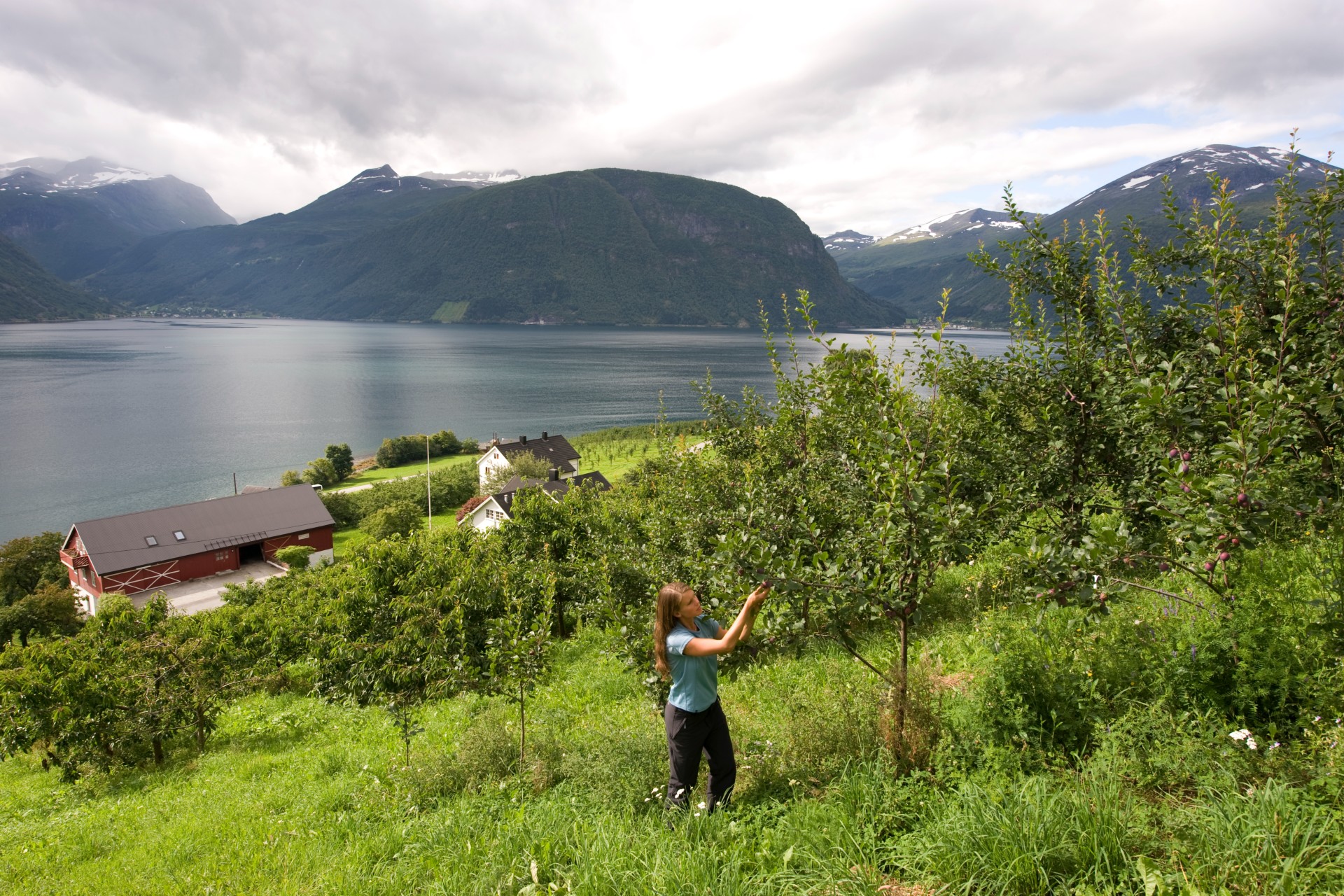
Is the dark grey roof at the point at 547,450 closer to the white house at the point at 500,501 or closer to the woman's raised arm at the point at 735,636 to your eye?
the white house at the point at 500,501

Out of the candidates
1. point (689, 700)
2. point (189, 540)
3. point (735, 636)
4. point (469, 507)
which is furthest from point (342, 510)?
point (735, 636)

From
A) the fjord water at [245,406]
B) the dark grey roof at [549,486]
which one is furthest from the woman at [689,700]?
the fjord water at [245,406]

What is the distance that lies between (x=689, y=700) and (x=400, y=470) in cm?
7634

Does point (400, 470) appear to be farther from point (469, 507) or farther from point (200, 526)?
point (200, 526)

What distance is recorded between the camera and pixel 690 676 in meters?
4.85

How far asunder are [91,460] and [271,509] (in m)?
45.3

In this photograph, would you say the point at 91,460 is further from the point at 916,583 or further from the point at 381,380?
the point at 916,583

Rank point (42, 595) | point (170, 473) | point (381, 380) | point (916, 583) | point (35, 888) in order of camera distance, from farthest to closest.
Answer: point (381, 380) → point (170, 473) → point (42, 595) → point (35, 888) → point (916, 583)

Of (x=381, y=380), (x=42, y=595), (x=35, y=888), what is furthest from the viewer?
(x=381, y=380)

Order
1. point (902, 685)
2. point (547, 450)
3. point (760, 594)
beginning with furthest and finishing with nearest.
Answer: point (547, 450) → point (902, 685) → point (760, 594)

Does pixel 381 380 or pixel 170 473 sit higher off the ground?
pixel 381 380

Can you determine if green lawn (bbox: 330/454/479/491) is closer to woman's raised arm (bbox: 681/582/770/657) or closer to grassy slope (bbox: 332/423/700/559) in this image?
grassy slope (bbox: 332/423/700/559)

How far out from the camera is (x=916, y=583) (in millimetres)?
4594

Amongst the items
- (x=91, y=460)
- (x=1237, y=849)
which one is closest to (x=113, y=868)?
(x=1237, y=849)
